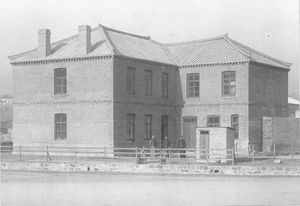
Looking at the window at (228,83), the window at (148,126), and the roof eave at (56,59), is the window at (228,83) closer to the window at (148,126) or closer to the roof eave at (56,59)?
the window at (148,126)

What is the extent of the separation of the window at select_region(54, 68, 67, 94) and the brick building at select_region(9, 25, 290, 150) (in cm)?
7

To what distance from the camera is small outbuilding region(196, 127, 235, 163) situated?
31178 mm

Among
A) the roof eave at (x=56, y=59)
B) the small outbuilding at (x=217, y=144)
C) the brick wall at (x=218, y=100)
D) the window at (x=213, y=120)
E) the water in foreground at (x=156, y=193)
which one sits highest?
the roof eave at (x=56, y=59)

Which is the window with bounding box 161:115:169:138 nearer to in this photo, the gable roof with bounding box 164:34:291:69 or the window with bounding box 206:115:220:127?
the window with bounding box 206:115:220:127

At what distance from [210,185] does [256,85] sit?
800 inches

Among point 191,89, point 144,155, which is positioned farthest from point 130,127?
point 144,155

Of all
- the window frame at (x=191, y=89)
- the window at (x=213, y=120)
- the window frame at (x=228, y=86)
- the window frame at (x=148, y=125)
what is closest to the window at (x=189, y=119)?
the window at (x=213, y=120)

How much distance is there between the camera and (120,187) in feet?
70.5

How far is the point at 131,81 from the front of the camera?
39594mm

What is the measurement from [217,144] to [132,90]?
31.5 ft

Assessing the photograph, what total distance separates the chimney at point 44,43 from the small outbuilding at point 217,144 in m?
13.3

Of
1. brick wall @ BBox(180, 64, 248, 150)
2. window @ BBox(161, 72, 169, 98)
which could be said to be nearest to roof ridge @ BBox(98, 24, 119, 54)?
window @ BBox(161, 72, 169, 98)

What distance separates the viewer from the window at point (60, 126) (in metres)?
39.1

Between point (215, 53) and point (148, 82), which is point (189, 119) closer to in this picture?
point (148, 82)
